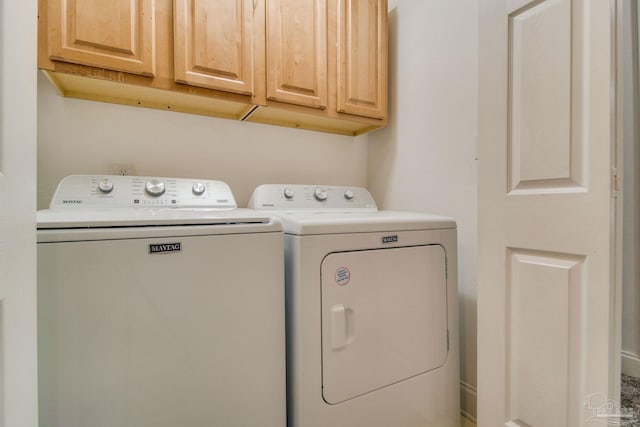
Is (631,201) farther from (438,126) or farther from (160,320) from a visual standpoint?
(160,320)

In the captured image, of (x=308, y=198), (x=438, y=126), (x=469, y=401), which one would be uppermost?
(x=438, y=126)

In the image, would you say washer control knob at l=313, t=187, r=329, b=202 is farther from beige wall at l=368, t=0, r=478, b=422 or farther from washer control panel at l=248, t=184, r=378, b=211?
beige wall at l=368, t=0, r=478, b=422

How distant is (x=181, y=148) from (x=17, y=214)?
3.82 ft

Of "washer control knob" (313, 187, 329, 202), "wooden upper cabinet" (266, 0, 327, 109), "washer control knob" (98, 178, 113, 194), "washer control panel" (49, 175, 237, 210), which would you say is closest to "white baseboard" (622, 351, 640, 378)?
"washer control knob" (313, 187, 329, 202)

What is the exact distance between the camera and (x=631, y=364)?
1781mm

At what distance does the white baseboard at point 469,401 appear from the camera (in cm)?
148

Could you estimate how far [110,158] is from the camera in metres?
1.53

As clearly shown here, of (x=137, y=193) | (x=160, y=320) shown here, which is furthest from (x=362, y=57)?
(x=160, y=320)

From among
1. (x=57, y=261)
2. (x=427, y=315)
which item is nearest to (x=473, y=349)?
(x=427, y=315)

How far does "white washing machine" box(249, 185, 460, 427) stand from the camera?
1052 mm

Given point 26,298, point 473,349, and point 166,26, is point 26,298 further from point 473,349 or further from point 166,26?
point 473,349

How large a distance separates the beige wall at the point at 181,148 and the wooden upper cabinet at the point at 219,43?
14.9 inches

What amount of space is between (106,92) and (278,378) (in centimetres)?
145

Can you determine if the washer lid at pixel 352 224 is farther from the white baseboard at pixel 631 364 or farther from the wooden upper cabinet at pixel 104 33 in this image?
the white baseboard at pixel 631 364
